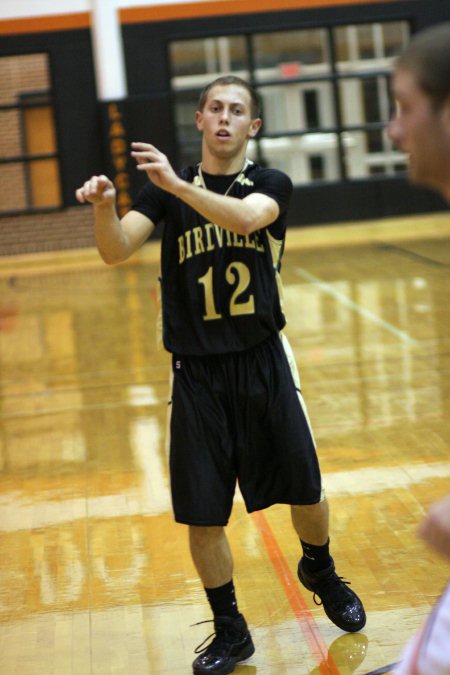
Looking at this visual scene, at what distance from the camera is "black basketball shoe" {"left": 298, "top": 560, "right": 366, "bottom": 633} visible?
11.2 ft

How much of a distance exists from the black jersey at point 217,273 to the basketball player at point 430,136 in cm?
156

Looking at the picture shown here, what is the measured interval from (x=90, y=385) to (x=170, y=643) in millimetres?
4339

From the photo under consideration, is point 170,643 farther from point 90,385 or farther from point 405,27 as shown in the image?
point 405,27

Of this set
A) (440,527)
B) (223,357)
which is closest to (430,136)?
(440,527)

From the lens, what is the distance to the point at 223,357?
10.7 feet

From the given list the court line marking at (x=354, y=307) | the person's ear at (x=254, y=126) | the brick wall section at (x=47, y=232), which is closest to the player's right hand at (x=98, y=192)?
the person's ear at (x=254, y=126)

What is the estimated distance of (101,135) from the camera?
1742cm

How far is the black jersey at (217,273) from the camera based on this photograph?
3219 millimetres

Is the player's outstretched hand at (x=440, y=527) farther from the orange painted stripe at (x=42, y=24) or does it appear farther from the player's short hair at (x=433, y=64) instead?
the orange painted stripe at (x=42, y=24)

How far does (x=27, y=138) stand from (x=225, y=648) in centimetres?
1533

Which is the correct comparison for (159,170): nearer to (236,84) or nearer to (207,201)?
(207,201)

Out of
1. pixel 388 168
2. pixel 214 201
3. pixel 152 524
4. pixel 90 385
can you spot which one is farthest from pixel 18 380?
pixel 388 168

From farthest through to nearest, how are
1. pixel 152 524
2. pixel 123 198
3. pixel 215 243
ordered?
pixel 123 198, pixel 152 524, pixel 215 243

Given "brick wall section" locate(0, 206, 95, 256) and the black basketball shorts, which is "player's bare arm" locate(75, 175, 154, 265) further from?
"brick wall section" locate(0, 206, 95, 256)
